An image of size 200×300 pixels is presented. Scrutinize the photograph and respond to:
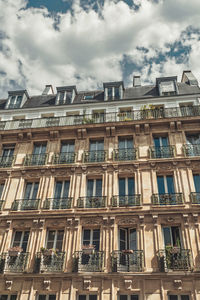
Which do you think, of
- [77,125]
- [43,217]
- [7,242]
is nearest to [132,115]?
[77,125]

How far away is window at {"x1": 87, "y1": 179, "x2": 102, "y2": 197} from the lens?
11760 millimetres

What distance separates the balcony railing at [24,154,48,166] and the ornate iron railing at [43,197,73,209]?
225 cm

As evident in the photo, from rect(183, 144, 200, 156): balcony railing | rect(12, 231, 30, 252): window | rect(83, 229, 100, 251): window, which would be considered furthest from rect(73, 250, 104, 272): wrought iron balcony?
rect(183, 144, 200, 156): balcony railing

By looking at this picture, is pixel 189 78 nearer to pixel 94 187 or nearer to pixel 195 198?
pixel 195 198

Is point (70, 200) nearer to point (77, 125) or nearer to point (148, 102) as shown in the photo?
point (77, 125)

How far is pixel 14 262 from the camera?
33.0 feet

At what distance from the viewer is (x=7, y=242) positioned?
10672mm

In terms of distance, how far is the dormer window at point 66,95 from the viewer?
1709cm

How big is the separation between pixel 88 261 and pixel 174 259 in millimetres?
3200

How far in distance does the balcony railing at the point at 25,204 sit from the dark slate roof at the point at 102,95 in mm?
7517

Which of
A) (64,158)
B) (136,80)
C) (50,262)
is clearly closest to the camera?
(50,262)

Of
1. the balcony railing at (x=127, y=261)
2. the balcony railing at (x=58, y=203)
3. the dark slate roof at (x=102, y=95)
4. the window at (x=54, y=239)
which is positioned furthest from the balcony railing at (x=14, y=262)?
the dark slate roof at (x=102, y=95)

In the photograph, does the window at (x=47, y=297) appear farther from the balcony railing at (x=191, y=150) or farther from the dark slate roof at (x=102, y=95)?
the dark slate roof at (x=102, y=95)

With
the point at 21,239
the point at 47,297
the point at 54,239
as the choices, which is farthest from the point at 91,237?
the point at 21,239
